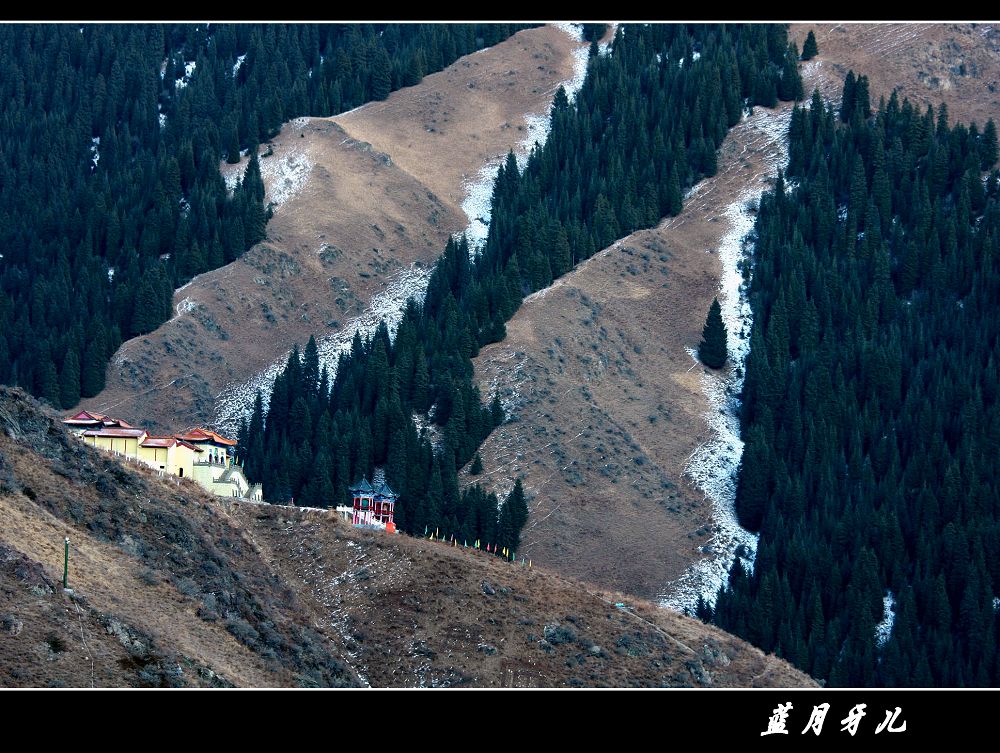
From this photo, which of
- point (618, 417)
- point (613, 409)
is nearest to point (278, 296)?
point (613, 409)

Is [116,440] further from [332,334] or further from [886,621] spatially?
[332,334]

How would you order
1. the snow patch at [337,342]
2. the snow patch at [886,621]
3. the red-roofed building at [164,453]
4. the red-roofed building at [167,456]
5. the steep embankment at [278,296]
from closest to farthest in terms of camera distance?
the red-roofed building at [164,453] → the red-roofed building at [167,456] → the snow patch at [886,621] → the snow patch at [337,342] → the steep embankment at [278,296]

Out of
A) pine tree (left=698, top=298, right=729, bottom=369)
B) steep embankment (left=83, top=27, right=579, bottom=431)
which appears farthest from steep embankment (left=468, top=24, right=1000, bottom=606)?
steep embankment (left=83, top=27, right=579, bottom=431)

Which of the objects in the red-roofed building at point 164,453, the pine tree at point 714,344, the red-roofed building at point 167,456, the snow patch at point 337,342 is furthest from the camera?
the pine tree at point 714,344

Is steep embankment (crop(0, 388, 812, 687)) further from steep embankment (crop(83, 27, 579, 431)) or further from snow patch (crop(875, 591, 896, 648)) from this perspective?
steep embankment (crop(83, 27, 579, 431))

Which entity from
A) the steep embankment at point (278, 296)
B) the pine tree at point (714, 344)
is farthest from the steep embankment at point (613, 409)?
the steep embankment at point (278, 296)

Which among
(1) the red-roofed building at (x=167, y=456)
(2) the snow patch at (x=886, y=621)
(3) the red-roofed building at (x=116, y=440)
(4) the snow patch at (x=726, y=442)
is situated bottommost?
(2) the snow patch at (x=886, y=621)

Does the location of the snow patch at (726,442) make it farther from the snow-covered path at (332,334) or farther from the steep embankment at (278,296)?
the steep embankment at (278,296)
